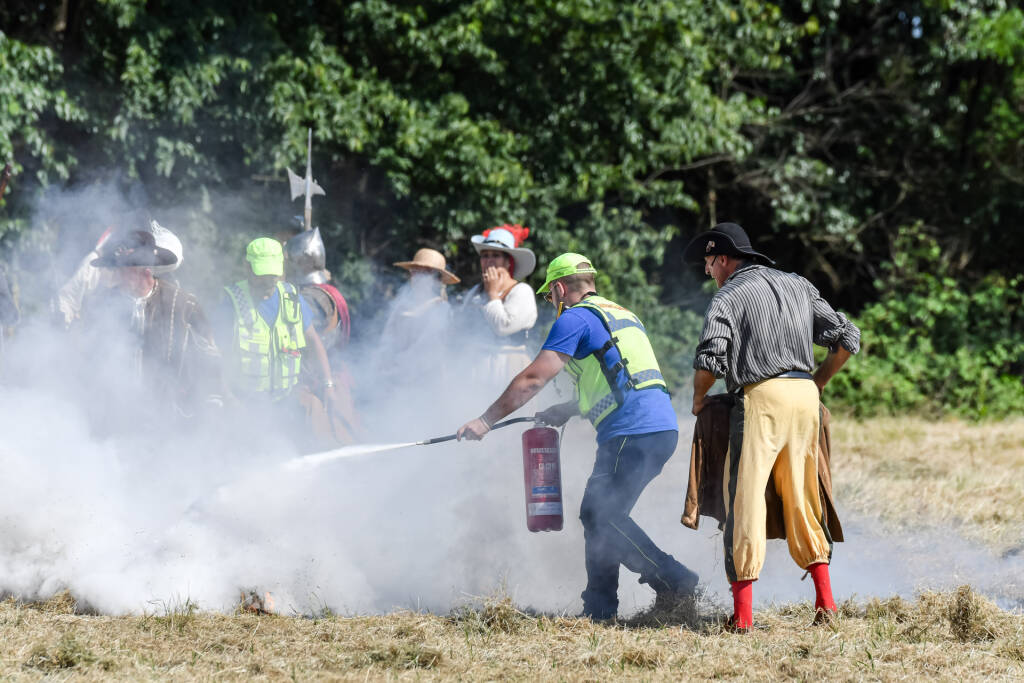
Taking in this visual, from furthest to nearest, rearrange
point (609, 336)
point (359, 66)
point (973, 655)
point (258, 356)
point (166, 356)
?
1. point (359, 66)
2. point (258, 356)
3. point (166, 356)
4. point (609, 336)
5. point (973, 655)

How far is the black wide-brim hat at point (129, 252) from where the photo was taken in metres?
6.07

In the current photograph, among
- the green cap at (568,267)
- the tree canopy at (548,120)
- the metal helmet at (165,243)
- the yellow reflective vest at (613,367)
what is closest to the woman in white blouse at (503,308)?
the green cap at (568,267)

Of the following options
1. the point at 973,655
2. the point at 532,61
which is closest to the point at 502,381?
the point at 973,655

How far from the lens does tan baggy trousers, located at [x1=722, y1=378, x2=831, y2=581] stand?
4.53 meters

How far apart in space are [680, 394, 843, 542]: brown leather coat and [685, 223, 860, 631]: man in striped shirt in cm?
9

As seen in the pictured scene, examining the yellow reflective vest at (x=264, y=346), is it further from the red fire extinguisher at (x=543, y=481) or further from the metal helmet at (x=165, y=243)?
the red fire extinguisher at (x=543, y=481)

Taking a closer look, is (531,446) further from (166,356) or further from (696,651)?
(166,356)

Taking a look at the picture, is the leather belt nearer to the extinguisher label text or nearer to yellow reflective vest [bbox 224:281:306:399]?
the extinguisher label text

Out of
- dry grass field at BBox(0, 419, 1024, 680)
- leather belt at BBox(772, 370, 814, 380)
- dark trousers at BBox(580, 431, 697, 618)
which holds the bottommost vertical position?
dry grass field at BBox(0, 419, 1024, 680)

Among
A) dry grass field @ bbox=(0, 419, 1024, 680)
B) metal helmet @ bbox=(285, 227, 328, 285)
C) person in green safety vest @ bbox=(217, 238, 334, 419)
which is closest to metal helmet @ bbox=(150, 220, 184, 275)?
person in green safety vest @ bbox=(217, 238, 334, 419)

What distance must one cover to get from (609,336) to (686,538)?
2.29m

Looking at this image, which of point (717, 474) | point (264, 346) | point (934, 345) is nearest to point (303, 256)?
point (264, 346)

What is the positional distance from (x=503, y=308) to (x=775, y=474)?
8.92ft

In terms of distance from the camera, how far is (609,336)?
490 centimetres
